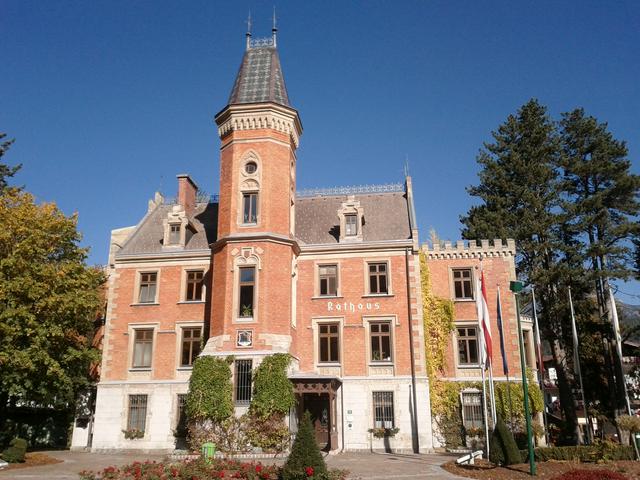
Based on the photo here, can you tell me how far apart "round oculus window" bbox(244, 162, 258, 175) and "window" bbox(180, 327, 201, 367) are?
29.1 ft

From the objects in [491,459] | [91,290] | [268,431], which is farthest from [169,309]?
[491,459]

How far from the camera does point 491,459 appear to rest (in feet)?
63.3

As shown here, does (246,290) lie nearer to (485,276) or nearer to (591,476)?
(485,276)

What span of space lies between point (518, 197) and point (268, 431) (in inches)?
1013

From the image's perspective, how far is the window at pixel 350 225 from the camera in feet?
99.9

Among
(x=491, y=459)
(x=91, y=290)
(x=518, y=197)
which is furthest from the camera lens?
(x=518, y=197)

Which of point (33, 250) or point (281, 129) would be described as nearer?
point (33, 250)

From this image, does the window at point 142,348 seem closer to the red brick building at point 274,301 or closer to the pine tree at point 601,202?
the red brick building at point 274,301

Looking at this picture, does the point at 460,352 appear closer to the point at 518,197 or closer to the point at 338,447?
the point at 338,447

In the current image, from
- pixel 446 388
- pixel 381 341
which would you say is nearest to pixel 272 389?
pixel 381 341

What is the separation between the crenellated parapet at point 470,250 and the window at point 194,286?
12508 mm

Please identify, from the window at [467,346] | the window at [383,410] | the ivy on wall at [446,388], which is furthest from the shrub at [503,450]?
the window at [467,346]

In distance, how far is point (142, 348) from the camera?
29719 millimetres

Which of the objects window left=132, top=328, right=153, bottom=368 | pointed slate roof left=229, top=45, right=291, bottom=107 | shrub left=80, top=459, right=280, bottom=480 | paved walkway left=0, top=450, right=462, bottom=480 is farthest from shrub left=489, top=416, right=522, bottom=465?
pointed slate roof left=229, top=45, right=291, bottom=107
